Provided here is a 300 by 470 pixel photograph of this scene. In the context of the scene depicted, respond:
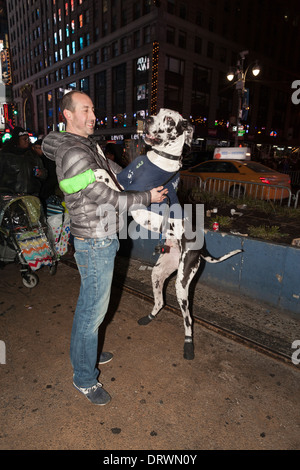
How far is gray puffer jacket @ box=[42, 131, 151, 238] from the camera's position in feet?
6.82

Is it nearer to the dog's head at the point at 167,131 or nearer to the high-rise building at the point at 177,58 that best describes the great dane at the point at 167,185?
the dog's head at the point at 167,131

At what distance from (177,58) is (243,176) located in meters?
29.5

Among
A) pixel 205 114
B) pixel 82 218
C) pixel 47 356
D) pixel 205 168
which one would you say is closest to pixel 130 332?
pixel 47 356

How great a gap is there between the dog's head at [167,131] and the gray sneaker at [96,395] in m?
2.36

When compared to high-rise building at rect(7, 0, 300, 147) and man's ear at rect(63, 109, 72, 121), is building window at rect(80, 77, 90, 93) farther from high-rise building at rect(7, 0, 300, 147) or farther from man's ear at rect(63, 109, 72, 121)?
man's ear at rect(63, 109, 72, 121)

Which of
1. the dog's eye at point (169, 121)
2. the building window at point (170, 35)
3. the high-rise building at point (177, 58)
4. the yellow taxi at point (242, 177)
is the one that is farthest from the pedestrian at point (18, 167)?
the building window at point (170, 35)

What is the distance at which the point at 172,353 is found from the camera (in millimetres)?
3328

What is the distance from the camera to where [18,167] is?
580cm

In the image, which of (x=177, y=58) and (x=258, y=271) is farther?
(x=177, y=58)

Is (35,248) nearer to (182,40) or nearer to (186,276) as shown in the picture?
(186,276)

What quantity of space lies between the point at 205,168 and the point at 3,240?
27.6 feet

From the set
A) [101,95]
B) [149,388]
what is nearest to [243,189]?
[149,388]

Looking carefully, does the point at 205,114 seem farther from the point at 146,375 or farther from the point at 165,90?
the point at 146,375

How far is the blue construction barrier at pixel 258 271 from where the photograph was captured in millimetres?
3989
